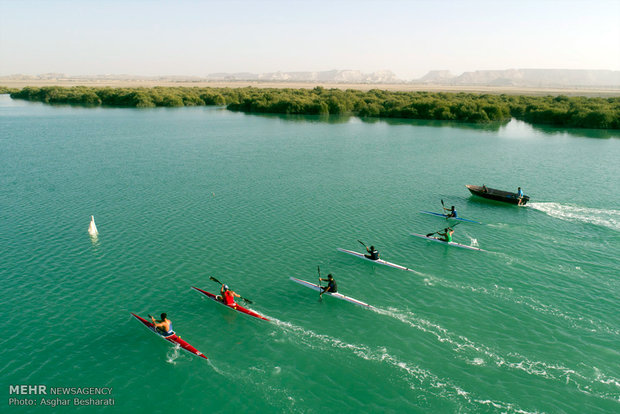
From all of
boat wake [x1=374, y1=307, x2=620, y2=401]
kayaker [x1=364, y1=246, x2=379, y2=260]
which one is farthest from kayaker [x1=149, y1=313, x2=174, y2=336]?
kayaker [x1=364, y1=246, x2=379, y2=260]

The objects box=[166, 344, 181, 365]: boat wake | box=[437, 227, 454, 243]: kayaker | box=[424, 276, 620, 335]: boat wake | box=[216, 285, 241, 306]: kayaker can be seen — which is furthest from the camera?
box=[437, 227, 454, 243]: kayaker

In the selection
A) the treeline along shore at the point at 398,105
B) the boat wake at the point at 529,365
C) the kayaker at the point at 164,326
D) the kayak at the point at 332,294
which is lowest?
the boat wake at the point at 529,365

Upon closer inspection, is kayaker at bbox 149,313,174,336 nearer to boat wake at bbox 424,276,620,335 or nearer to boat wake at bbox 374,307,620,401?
boat wake at bbox 374,307,620,401

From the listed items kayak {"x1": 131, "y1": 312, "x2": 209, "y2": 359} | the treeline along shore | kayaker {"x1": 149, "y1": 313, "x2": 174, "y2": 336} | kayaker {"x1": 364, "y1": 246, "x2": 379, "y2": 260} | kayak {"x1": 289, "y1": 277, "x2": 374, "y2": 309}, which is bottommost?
kayak {"x1": 131, "y1": 312, "x2": 209, "y2": 359}

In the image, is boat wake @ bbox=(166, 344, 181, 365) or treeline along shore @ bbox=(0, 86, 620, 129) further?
treeline along shore @ bbox=(0, 86, 620, 129)

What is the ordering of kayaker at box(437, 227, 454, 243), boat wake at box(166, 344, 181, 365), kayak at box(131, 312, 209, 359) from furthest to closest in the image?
kayaker at box(437, 227, 454, 243) < kayak at box(131, 312, 209, 359) < boat wake at box(166, 344, 181, 365)

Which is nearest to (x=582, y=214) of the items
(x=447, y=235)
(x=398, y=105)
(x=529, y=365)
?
(x=447, y=235)

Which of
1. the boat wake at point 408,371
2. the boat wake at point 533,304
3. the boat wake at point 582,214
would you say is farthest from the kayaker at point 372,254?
the boat wake at point 582,214

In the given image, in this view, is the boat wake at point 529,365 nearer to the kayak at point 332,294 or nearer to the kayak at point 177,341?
→ the kayak at point 332,294
